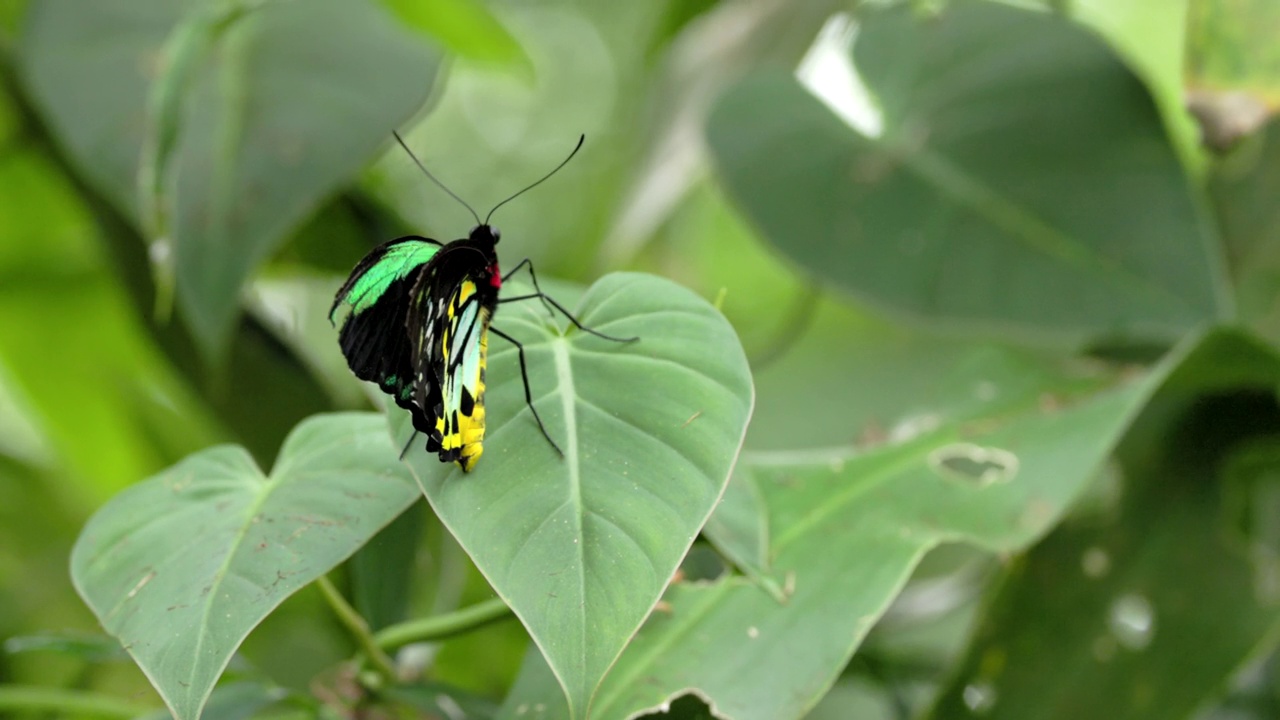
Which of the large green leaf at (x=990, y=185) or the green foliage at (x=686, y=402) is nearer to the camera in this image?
the green foliage at (x=686, y=402)

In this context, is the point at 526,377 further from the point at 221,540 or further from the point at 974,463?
the point at 974,463

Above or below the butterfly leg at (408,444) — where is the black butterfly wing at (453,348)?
above

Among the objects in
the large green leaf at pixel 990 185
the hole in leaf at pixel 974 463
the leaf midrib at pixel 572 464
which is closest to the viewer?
the leaf midrib at pixel 572 464

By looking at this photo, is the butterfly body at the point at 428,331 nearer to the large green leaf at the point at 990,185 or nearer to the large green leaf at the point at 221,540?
the large green leaf at the point at 221,540

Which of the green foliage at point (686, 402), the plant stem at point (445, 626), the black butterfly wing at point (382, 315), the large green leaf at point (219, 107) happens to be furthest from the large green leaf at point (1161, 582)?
the large green leaf at point (219, 107)

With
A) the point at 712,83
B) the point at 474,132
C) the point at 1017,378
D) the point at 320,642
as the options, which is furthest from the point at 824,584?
the point at 474,132

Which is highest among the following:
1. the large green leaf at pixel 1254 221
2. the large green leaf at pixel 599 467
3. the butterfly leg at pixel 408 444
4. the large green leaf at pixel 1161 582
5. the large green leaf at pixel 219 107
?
the large green leaf at pixel 599 467

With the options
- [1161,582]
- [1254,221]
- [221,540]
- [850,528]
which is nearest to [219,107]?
[221,540]
